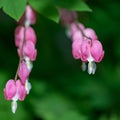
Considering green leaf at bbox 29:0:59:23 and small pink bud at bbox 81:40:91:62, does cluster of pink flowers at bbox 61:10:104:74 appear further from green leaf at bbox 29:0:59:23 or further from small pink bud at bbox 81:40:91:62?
green leaf at bbox 29:0:59:23

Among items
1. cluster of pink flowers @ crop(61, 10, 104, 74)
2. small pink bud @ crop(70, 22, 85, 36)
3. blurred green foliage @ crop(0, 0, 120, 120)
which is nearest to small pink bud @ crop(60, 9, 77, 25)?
small pink bud @ crop(70, 22, 85, 36)

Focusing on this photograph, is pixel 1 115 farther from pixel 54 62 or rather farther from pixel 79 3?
pixel 79 3

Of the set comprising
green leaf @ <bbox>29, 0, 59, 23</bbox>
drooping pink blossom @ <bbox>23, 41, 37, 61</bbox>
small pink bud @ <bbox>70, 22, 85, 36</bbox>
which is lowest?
drooping pink blossom @ <bbox>23, 41, 37, 61</bbox>

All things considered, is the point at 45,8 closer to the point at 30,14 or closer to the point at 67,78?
the point at 30,14

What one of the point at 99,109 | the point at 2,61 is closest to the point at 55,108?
the point at 99,109

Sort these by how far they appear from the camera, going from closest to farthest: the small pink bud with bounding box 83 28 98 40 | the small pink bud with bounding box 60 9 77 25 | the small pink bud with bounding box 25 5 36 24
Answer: the small pink bud with bounding box 83 28 98 40 < the small pink bud with bounding box 25 5 36 24 < the small pink bud with bounding box 60 9 77 25

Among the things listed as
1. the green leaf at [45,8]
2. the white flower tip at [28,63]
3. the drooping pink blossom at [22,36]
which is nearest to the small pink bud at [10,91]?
the white flower tip at [28,63]

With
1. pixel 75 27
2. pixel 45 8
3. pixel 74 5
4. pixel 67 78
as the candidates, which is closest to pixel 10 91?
pixel 45 8
